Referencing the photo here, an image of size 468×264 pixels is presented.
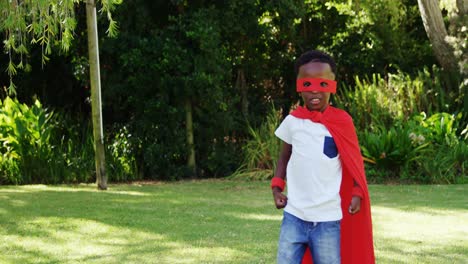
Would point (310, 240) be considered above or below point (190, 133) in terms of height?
below

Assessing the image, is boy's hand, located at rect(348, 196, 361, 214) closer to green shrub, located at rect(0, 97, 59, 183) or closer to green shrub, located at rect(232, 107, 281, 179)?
green shrub, located at rect(232, 107, 281, 179)

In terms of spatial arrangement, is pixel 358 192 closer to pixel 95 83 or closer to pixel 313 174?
pixel 313 174

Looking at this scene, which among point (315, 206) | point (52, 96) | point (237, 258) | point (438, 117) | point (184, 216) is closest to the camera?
point (315, 206)

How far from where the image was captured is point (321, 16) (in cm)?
1678

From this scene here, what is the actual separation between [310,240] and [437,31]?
1115 centimetres

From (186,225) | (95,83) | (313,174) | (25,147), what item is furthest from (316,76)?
(25,147)

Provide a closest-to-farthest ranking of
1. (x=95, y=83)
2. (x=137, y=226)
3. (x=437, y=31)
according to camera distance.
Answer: (x=137, y=226)
(x=95, y=83)
(x=437, y=31)

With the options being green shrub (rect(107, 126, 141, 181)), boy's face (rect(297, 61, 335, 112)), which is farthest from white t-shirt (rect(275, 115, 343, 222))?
green shrub (rect(107, 126, 141, 181))

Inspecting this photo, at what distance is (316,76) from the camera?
4.56 m

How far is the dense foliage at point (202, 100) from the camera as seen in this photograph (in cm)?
1344

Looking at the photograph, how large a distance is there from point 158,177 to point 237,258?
7559 millimetres

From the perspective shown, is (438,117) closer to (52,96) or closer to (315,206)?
(52,96)

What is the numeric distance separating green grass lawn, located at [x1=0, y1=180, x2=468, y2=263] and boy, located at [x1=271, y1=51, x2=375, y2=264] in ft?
6.93

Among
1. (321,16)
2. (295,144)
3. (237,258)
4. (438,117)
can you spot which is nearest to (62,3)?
(237,258)
